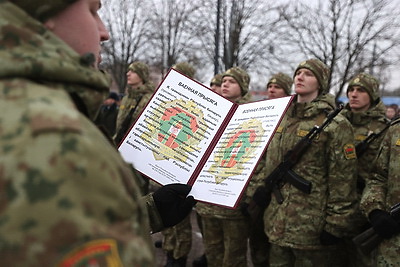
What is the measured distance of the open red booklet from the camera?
7.15 ft

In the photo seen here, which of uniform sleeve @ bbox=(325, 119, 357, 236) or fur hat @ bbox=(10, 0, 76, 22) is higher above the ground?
uniform sleeve @ bbox=(325, 119, 357, 236)

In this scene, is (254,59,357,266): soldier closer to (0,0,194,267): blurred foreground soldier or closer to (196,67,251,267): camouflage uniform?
(196,67,251,267): camouflage uniform

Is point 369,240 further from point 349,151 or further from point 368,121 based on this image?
point 368,121

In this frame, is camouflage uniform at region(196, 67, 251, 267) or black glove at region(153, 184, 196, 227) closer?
black glove at region(153, 184, 196, 227)

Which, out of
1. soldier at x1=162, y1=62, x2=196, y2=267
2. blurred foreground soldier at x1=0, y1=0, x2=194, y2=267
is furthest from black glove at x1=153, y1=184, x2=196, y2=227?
soldier at x1=162, y1=62, x2=196, y2=267

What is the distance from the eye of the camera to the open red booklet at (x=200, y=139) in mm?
2180

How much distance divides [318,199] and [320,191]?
0.23ft

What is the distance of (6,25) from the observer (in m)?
0.97

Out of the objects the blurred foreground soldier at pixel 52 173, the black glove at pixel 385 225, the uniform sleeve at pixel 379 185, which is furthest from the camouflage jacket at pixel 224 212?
the blurred foreground soldier at pixel 52 173

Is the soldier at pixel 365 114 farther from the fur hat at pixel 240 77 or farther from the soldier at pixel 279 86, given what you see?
the fur hat at pixel 240 77

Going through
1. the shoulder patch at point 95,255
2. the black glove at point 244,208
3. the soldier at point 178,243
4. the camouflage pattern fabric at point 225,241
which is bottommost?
the soldier at point 178,243

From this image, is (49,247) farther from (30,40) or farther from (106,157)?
(30,40)

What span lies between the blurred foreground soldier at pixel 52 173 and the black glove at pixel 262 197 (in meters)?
2.95

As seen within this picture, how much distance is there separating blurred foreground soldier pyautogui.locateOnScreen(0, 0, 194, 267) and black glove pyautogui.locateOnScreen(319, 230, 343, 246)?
270 centimetres
